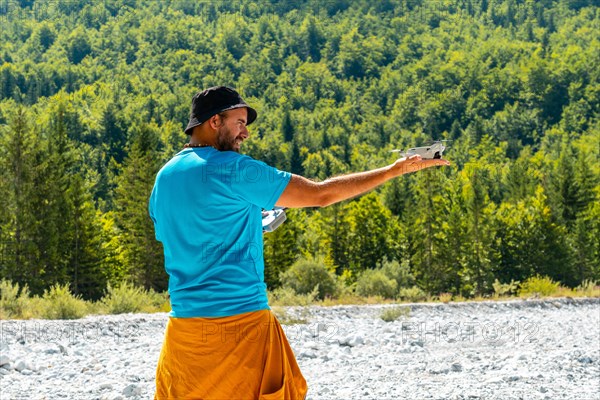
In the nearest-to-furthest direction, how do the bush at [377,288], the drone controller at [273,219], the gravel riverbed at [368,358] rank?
the drone controller at [273,219] < the gravel riverbed at [368,358] < the bush at [377,288]

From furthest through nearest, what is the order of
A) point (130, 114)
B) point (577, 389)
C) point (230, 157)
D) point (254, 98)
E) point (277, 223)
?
1. point (254, 98)
2. point (130, 114)
3. point (577, 389)
4. point (277, 223)
5. point (230, 157)

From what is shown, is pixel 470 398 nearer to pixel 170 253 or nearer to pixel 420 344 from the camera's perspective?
pixel 420 344

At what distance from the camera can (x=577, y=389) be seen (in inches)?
291

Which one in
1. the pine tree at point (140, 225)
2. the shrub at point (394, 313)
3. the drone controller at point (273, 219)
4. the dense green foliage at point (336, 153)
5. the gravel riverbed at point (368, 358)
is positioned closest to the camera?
the drone controller at point (273, 219)

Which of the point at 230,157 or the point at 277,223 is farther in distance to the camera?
the point at 277,223

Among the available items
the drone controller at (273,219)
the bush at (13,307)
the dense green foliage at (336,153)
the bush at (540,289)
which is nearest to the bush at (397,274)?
the dense green foliage at (336,153)

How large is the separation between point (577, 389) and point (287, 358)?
16.9ft

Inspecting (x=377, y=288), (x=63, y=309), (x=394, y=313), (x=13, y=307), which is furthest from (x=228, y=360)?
(x=377, y=288)

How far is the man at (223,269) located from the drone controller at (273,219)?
0.86 feet

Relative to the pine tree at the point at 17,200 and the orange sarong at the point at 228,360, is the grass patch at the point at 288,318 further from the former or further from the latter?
the pine tree at the point at 17,200

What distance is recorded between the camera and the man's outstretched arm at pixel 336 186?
302cm

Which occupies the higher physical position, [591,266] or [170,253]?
[170,253]

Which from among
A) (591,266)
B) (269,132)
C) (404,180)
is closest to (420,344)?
(591,266)

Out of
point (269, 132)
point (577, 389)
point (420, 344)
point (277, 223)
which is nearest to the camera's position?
point (277, 223)
